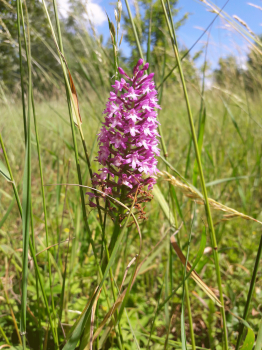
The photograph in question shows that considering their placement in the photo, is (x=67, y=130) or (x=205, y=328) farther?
(x=67, y=130)

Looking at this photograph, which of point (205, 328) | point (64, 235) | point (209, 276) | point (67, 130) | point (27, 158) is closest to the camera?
point (27, 158)

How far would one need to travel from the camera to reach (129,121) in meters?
1.00

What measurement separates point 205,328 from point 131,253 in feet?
2.99

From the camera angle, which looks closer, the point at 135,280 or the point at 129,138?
the point at 129,138

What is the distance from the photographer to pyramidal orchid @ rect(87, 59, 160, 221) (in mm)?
999

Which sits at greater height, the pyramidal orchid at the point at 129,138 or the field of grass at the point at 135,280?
the pyramidal orchid at the point at 129,138

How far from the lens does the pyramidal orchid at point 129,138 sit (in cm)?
100

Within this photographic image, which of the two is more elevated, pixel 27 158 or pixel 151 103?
pixel 151 103

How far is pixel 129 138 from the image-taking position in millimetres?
1037

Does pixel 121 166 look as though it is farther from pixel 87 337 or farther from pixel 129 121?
pixel 87 337

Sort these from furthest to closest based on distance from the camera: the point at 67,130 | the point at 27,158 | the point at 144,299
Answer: the point at 67,130 → the point at 144,299 → the point at 27,158

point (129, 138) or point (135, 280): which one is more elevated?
point (129, 138)

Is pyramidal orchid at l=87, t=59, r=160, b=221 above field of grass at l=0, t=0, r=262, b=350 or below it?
above

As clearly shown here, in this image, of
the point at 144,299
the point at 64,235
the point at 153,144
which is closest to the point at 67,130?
the point at 64,235
